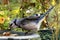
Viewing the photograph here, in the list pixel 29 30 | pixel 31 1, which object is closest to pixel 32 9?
pixel 31 1

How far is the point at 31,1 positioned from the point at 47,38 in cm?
37

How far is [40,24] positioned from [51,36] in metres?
0.15

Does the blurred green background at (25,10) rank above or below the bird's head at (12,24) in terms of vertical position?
above

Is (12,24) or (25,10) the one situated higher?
(25,10)

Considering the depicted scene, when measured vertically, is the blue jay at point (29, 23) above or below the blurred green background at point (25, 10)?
below

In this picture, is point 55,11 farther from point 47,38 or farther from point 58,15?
point 47,38

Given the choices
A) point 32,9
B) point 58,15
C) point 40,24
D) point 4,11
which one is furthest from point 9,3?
point 58,15

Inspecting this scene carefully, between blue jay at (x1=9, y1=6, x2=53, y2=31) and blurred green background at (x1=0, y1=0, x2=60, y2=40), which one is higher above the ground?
blurred green background at (x1=0, y1=0, x2=60, y2=40)

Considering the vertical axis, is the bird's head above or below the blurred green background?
below

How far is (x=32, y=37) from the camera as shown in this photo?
76.7 inches

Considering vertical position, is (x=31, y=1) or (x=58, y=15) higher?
(x=31, y=1)


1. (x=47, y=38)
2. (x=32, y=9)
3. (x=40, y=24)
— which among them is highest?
(x=32, y=9)

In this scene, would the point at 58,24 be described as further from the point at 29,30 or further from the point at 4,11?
the point at 4,11

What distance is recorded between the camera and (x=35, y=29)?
6.48ft
